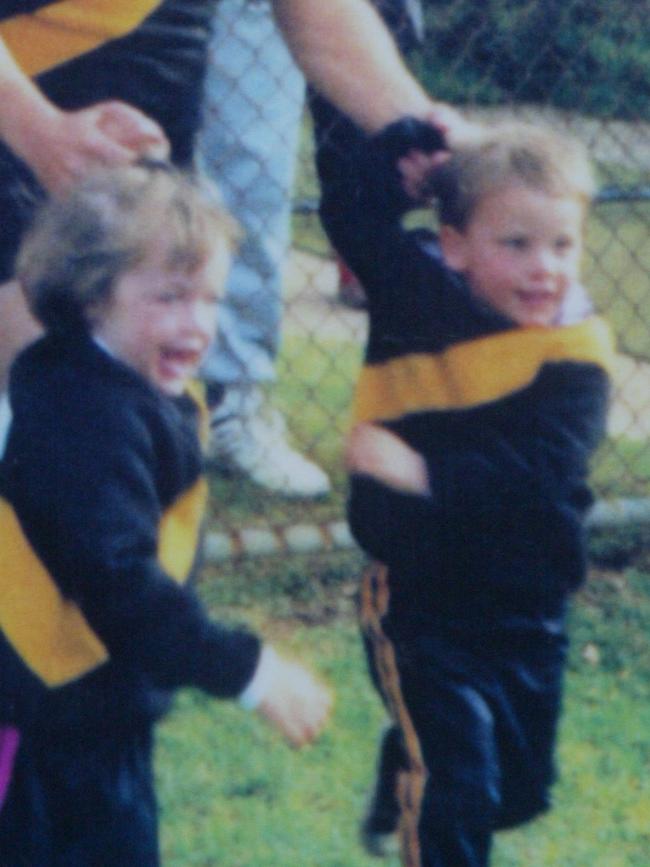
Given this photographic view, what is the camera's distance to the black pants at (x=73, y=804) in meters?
2.00

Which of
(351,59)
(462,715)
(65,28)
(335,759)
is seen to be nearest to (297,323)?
(335,759)

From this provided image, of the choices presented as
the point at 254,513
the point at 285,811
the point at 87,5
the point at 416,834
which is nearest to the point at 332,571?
the point at 254,513

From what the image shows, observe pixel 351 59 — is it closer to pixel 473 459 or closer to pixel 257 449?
pixel 473 459

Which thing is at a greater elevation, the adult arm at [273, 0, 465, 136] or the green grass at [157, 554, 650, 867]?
the adult arm at [273, 0, 465, 136]

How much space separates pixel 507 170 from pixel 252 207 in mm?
2206

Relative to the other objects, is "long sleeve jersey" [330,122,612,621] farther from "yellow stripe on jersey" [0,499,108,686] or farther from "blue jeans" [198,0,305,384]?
"blue jeans" [198,0,305,384]

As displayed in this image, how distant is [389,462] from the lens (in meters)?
2.11

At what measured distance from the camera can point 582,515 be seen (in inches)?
86.0

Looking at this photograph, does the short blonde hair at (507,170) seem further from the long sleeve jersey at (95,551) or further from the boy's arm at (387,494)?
the long sleeve jersey at (95,551)

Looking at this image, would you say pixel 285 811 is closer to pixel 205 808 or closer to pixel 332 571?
pixel 205 808

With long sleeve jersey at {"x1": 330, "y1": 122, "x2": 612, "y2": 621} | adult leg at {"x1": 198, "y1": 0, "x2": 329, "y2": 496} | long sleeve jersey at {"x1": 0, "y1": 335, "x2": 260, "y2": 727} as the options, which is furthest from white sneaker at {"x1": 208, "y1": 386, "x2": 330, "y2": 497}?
long sleeve jersey at {"x1": 0, "y1": 335, "x2": 260, "y2": 727}

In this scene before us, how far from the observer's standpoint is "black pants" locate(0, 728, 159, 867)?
6.56 ft

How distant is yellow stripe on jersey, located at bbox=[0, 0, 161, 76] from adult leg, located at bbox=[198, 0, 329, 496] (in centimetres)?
184

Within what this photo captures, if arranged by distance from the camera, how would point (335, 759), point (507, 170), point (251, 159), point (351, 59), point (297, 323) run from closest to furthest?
point (507, 170) < point (351, 59) < point (335, 759) < point (251, 159) < point (297, 323)
